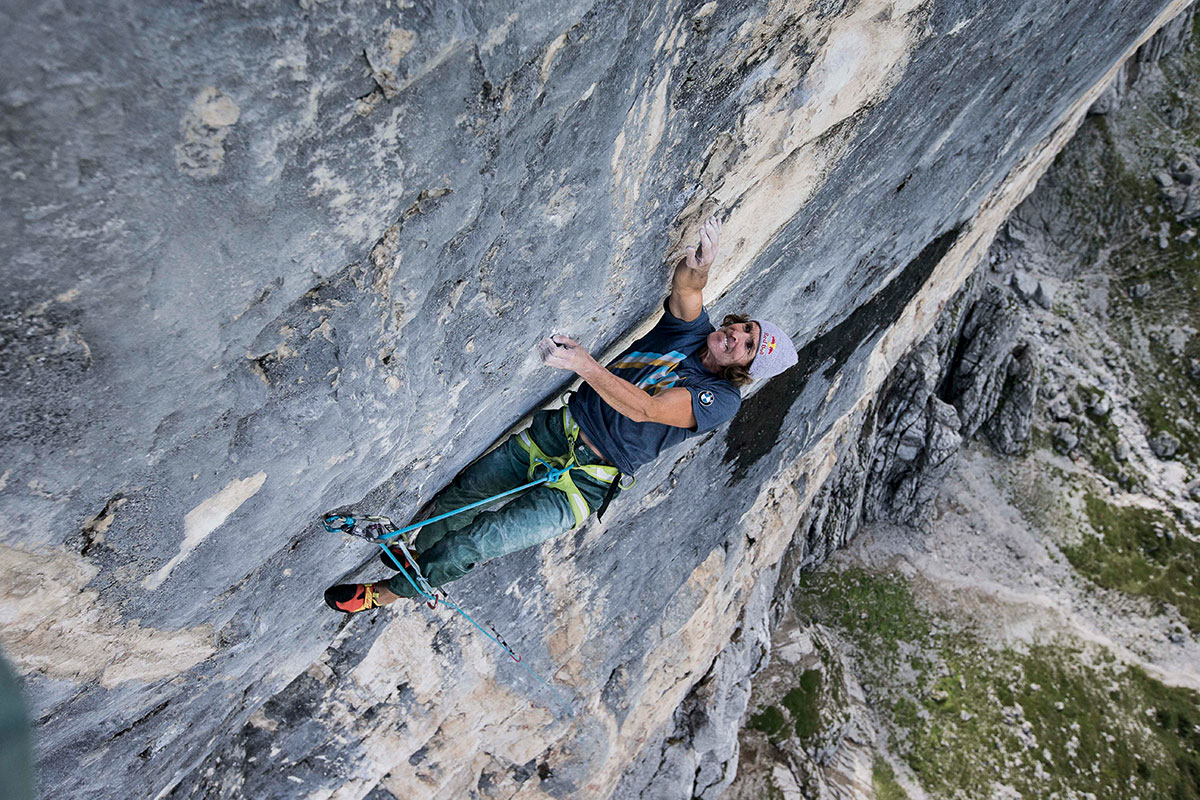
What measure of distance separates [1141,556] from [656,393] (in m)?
26.3

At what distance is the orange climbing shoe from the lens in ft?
14.0

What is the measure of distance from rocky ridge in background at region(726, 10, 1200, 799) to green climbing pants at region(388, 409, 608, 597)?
13630 mm

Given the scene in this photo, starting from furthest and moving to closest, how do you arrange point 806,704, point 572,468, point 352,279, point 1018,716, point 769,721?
point 1018,716 → point 806,704 → point 769,721 → point 572,468 → point 352,279

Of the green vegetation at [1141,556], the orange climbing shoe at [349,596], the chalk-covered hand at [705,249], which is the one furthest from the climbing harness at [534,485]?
the green vegetation at [1141,556]

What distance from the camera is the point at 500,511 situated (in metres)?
4.48

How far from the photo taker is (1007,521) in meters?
24.5

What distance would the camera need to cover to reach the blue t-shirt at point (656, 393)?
439 centimetres

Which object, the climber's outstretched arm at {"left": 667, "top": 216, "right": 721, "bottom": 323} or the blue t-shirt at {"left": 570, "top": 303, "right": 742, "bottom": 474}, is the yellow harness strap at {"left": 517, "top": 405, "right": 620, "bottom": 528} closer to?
the blue t-shirt at {"left": 570, "top": 303, "right": 742, "bottom": 474}

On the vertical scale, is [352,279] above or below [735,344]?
above

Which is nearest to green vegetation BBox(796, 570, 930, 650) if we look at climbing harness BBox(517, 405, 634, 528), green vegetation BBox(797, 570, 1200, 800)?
green vegetation BBox(797, 570, 1200, 800)

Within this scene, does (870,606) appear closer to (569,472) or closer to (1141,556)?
(1141,556)

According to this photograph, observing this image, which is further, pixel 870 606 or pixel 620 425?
pixel 870 606

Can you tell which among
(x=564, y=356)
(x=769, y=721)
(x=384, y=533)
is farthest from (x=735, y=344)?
(x=769, y=721)

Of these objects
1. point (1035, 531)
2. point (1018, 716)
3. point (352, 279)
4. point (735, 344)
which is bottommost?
point (1018, 716)
